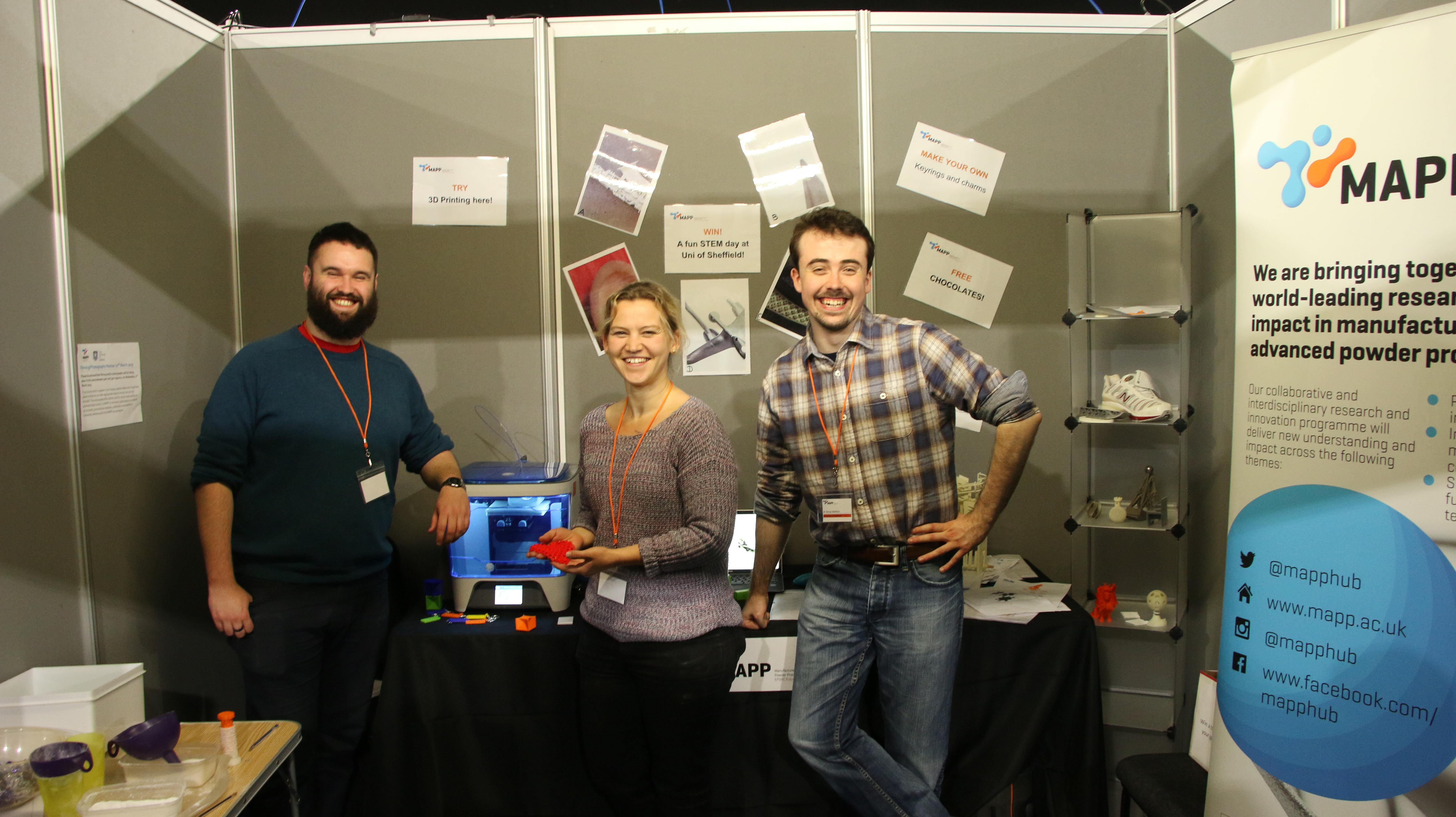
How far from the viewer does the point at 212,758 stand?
1.27 metres

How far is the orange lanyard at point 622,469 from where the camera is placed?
1.63 metres

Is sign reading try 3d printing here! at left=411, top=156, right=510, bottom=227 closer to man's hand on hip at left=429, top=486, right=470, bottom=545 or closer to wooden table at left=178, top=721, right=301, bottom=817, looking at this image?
man's hand on hip at left=429, top=486, right=470, bottom=545

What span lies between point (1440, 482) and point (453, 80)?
2.53 metres

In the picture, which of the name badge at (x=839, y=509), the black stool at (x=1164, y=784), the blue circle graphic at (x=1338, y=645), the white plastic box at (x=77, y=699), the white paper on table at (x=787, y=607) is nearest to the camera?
the blue circle graphic at (x=1338, y=645)

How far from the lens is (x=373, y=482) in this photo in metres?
1.86

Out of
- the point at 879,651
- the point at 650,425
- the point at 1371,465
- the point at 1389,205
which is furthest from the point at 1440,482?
the point at 650,425

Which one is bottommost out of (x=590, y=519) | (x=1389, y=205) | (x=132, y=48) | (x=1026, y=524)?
(x=1026, y=524)

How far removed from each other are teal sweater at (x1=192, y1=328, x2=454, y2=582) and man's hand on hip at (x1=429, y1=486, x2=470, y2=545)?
0.47 ft

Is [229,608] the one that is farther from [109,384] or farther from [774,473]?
[774,473]

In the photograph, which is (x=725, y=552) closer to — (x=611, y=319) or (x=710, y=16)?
(x=611, y=319)

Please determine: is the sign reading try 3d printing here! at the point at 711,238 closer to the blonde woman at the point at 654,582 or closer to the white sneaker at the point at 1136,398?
the blonde woman at the point at 654,582

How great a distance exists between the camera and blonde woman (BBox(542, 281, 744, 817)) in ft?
5.19

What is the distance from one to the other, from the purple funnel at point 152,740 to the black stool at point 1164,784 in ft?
5.94

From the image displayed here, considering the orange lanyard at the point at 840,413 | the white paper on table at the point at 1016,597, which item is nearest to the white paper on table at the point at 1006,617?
the white paper on table at the point at 1016,597
